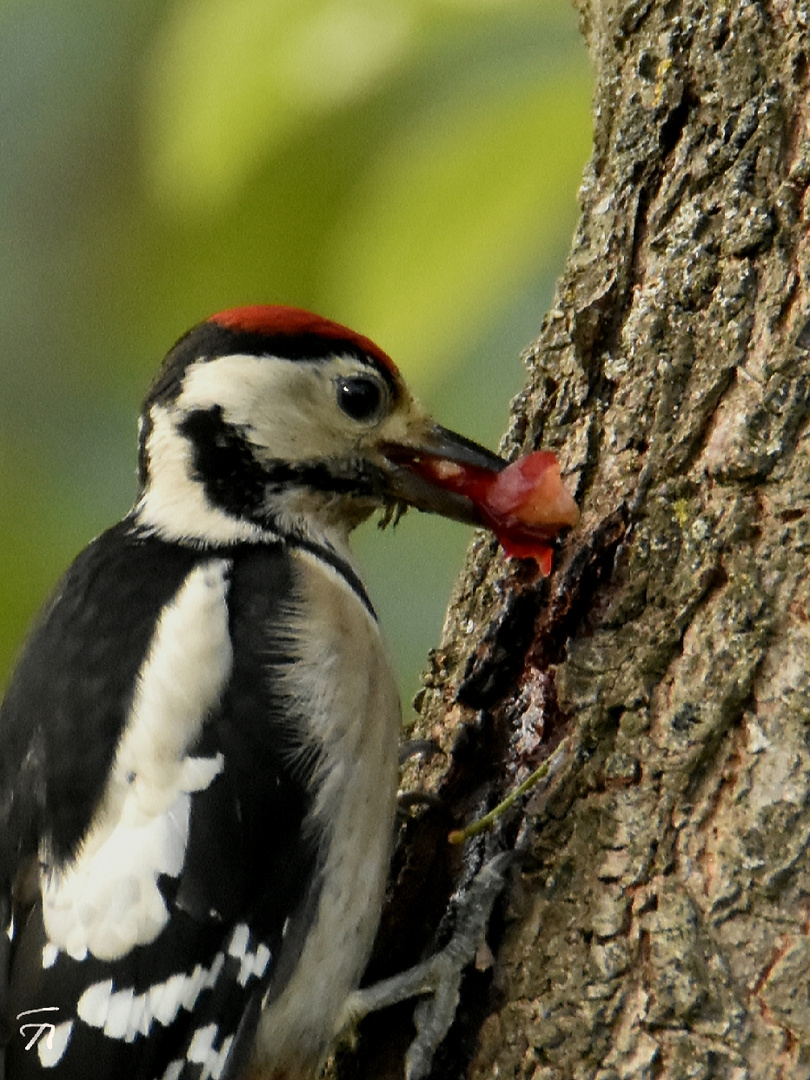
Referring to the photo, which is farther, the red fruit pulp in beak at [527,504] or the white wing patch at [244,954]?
the red fruit pulp in beak at [527,504]

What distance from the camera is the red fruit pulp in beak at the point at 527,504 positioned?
2.15 meters

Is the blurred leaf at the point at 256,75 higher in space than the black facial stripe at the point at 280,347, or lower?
higher

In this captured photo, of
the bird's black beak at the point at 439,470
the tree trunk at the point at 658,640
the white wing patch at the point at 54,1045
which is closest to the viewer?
the tree trunk at the point at 658,640

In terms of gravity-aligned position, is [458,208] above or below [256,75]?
below

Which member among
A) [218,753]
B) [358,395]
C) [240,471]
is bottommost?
[218,753]

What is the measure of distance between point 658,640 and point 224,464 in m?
0.80

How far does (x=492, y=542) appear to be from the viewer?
2449 millimetres

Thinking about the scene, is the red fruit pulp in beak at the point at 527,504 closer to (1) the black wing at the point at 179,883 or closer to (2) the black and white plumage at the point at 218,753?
(2) the black and white plumage at the point at 218,753

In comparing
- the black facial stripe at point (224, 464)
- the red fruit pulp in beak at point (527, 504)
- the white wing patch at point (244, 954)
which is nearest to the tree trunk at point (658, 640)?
the red fruit pulp in beak at point (527, 504)

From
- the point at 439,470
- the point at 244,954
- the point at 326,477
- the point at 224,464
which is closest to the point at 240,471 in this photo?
the point at 224,464

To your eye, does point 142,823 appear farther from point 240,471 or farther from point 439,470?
point 439,470

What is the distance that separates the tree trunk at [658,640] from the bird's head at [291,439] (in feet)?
0.60

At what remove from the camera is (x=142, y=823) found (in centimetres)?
202

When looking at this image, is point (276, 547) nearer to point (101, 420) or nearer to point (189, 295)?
point (189, 295)
